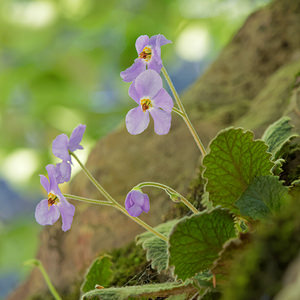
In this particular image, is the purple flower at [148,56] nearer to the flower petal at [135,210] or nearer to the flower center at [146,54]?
the flower center at [146,54]

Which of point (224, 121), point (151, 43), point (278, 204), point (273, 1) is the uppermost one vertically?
point (273, 1)

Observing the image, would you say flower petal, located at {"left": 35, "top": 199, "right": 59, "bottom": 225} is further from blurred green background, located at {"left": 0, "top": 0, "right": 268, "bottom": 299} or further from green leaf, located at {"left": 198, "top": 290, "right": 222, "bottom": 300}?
blurred green background, located at {"left": 0, "top": 0, "right": 268, "bottom": 299}

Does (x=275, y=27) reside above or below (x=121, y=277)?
above

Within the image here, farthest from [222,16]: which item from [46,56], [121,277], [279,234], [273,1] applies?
[279,234]

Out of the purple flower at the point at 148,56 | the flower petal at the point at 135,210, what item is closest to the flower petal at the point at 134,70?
the purple flower at the point at 148,56

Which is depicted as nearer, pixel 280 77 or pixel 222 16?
pixel 280 77

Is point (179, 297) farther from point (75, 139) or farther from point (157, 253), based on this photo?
point (75, 139)

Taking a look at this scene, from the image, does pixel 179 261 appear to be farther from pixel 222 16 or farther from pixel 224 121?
pixel 222 16

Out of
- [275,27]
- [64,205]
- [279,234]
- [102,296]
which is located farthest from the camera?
[275,27]
